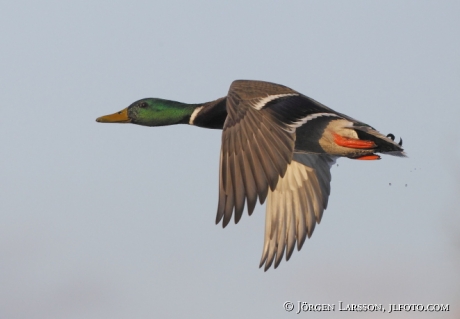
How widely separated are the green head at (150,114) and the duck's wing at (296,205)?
1697 mm

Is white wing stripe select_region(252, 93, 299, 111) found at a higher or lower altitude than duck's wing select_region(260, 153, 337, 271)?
higher

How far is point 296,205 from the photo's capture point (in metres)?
13.1

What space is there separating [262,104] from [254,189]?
128cm

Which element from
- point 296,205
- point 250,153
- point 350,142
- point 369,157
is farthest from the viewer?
point 296,205

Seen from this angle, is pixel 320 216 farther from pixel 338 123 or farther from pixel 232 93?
pixel 232 93

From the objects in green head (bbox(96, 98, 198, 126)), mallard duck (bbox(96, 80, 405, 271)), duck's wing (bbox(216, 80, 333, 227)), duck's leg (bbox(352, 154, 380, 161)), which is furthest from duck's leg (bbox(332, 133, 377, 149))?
green head (bbox(96, 98, 198, 126))

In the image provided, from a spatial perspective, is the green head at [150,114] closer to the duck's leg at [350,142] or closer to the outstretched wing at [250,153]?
the duck's leg at [350,142]

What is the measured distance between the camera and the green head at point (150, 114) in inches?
526

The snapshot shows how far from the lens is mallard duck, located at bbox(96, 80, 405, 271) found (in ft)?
32.1

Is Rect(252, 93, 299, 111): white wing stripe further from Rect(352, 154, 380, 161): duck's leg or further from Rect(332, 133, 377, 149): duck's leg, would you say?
Rect(352, 154, 380, 161): duck's leg

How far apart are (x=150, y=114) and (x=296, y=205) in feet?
7.84

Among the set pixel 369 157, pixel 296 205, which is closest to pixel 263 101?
pixel 369 157

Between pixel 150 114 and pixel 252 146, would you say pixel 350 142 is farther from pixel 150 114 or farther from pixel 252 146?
pixel 150 114

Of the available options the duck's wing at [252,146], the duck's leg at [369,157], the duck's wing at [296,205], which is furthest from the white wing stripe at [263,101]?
the duck's wing at [296,205]
